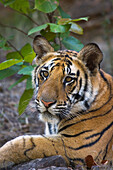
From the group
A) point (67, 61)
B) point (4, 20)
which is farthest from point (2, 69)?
point (4, 20)

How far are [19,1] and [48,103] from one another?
82.9 inches

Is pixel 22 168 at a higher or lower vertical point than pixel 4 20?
lower

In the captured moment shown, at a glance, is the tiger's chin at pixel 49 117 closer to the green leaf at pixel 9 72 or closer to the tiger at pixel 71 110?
the tiger at pixel 71 110

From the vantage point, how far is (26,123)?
233 inches

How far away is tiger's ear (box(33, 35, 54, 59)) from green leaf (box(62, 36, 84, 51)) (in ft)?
1.82

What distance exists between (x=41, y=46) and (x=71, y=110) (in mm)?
967

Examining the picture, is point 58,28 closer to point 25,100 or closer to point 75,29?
point 75,29

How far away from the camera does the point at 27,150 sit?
3441mm

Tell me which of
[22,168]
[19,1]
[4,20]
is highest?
[4,20]

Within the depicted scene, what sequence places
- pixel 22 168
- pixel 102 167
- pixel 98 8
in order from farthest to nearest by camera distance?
pixel 98 8 → pixel 22 168 → pixel 102 167

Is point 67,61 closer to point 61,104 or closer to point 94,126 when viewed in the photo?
point 61,104

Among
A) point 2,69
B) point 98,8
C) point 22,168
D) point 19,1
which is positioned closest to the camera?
point 22,168

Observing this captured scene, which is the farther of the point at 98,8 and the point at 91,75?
the point at 98,8

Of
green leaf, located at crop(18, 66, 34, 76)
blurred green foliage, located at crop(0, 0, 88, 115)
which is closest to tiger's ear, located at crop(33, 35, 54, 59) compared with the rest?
blurred green foliage, located at crop(0, 0, 88, 115)
